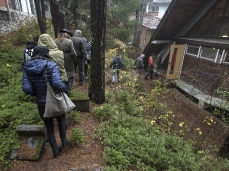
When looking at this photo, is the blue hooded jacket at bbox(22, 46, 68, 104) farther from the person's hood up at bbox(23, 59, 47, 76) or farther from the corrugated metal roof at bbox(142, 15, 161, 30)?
the corrugated metal roof at bbox(142, 15, 161, 30)

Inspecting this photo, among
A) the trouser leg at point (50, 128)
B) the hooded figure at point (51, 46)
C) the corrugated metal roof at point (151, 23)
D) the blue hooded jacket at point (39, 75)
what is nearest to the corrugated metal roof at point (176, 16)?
the corrugated metal roof at point (151, 23)

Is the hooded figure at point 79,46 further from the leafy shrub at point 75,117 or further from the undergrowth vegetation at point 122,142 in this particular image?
the leafy shrub at point 75,117

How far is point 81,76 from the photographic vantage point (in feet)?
19.9

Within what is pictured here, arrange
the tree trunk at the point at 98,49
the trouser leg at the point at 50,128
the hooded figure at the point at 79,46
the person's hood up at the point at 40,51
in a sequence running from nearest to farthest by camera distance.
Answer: the person's hood up at the point at 40,51 < the trouser leg at the point at 50,128 < the tree trunk at the point at 98,49 < the hooded figure at the point at 79,46

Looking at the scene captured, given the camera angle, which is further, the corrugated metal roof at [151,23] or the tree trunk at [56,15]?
the corrugated metal roof at [151,23]

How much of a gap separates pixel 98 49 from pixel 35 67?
2403 millimetres

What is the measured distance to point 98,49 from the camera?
4551 mm

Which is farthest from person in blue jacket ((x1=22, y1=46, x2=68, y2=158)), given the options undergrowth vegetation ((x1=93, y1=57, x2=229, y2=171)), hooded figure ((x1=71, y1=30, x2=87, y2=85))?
hooded figure ((x1=71, y1=30, x2=87, y2=85))

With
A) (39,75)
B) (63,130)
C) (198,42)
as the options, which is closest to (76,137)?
(63,130)

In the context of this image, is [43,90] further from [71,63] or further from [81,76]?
[81,76]

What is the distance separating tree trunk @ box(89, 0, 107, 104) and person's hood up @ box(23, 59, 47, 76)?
2.30 metres

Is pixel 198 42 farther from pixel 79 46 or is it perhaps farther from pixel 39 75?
pixel 39 75

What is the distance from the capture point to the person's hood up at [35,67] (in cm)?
242

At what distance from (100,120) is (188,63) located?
915 cm
